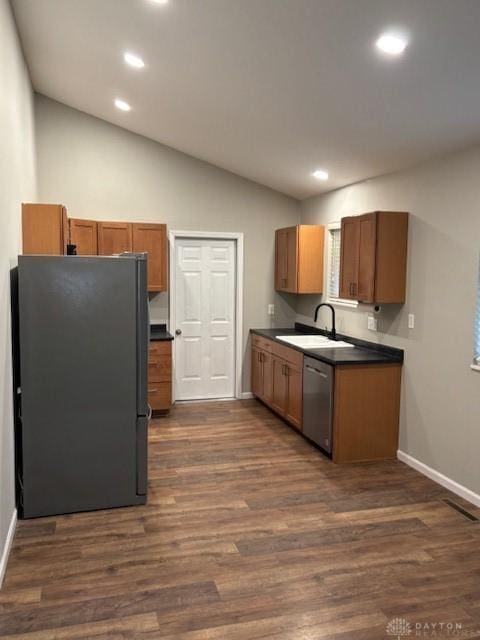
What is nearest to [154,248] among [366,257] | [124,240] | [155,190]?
[124,240]

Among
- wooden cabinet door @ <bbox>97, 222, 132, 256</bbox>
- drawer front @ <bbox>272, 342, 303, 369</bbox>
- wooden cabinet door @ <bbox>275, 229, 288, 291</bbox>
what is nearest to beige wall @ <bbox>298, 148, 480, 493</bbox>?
drawer front @ <bbox>272, 342, 303, 369</bbox>

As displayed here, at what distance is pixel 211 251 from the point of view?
6445mm

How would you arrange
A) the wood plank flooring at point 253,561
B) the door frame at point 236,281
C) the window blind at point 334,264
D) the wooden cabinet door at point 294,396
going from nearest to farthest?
the wood plank flooring at point 253,561
the wooden cabinet door at point 294,396
the window blind at point 334,264
the door frame at point 236,281

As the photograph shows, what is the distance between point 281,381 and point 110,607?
3315 mm

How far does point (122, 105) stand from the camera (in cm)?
509

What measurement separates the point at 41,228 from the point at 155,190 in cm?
222

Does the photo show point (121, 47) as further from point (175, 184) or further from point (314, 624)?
point (314, 624)

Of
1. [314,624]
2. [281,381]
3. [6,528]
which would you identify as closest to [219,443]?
[281,381]

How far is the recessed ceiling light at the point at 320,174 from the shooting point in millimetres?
5203

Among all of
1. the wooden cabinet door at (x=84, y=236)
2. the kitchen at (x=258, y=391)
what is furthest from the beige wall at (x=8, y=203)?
the wooden cabinet door at (x=84, y=236)

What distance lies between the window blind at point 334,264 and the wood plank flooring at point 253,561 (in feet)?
6.91

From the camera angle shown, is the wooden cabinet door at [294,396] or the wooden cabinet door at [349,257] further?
the wooden cabinet door at [294,396]

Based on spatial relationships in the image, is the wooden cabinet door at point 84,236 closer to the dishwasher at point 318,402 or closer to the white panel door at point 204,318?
the white panel door at point 204,318

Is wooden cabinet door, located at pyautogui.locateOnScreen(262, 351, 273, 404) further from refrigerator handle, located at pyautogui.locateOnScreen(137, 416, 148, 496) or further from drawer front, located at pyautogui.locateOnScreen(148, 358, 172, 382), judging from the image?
refrigerator handle, located at pyautogui.locateOnScreen(137, 416, 148, 496)
